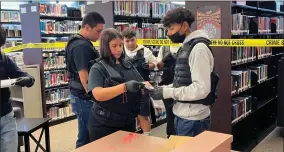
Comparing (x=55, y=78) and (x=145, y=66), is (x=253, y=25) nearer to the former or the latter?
(x=145, y=66)

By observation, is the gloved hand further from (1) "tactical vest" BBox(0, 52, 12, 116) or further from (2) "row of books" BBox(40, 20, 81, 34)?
(2) "row of books" BBox(40, 20, 81, 34)

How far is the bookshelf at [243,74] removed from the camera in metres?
3.55

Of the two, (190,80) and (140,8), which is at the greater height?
(140,8)

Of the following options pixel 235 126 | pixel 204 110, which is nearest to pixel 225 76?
pixel 235 126

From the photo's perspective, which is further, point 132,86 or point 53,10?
point 53,10

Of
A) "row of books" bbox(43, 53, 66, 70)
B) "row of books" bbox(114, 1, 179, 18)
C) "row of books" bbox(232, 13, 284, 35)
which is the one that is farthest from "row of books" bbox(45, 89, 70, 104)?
"row of books" bbox(232, 13, 284, 35)

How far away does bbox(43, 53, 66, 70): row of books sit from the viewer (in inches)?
237

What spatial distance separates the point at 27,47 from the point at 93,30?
3.50 metres

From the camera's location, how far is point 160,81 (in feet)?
13.0

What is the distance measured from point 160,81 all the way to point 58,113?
2895mm

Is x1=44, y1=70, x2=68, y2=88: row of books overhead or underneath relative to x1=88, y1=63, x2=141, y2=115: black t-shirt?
underneath

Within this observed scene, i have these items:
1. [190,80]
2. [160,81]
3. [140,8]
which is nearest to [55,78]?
[140,8]

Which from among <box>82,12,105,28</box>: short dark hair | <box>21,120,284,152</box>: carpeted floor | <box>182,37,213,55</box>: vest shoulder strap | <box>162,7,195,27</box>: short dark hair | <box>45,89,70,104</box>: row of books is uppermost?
<box>82,12,105,28</box>: short dark hair

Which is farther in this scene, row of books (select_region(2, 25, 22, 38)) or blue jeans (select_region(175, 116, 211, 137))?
row of books (select_region(2, 25, 22, 38))
